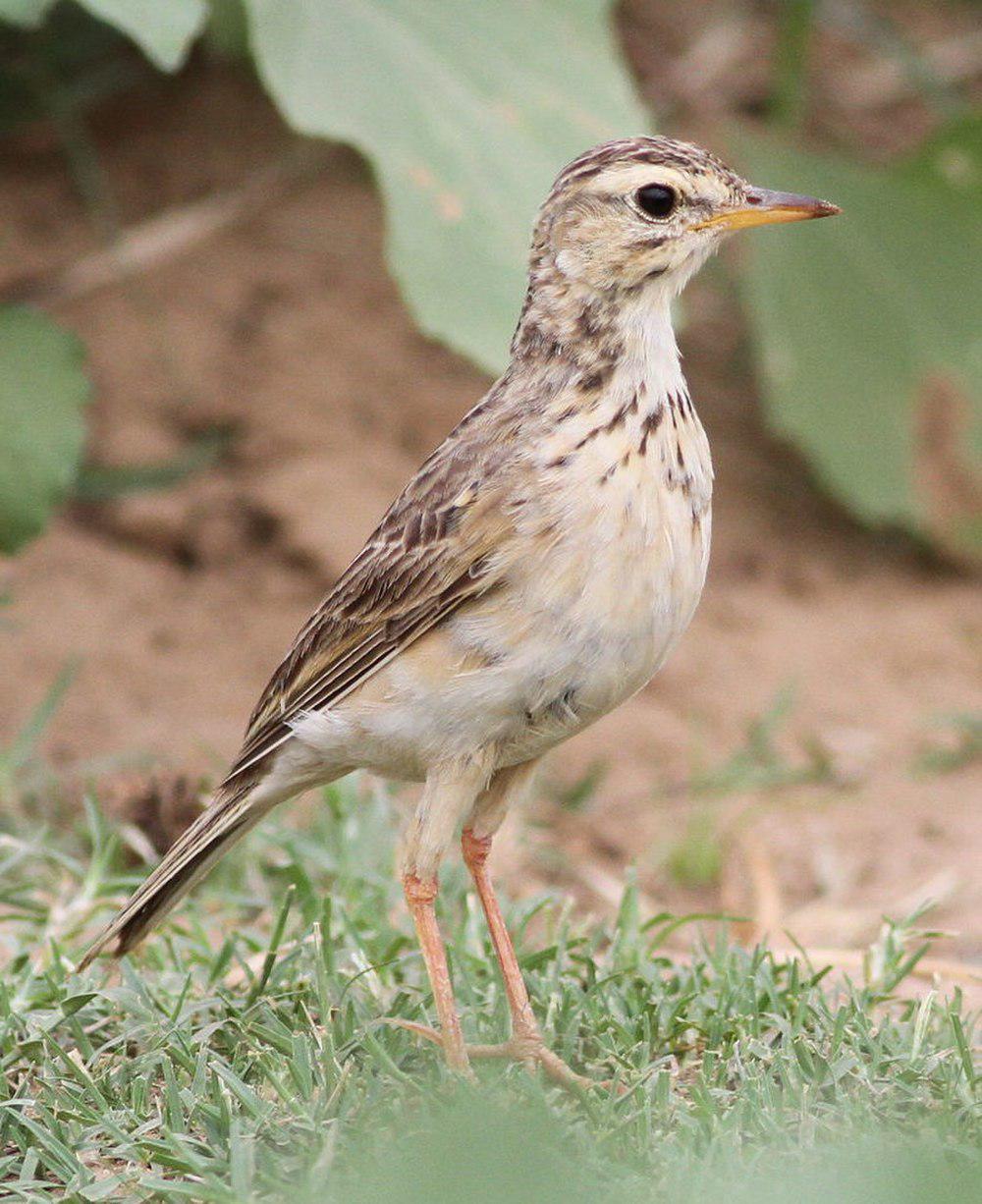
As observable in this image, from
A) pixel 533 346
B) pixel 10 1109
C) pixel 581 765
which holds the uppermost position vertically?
pixel 533 346

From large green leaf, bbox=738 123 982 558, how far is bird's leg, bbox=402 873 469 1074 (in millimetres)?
4040

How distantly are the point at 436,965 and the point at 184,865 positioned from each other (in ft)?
2.07

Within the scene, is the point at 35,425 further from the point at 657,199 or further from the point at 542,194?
the point at 657,199

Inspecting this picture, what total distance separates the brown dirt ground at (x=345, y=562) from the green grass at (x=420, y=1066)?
1.12 meters

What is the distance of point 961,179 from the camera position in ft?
27.6

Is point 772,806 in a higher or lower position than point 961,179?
lower

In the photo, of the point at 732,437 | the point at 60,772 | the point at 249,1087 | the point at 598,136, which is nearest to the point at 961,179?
the point at 732,437

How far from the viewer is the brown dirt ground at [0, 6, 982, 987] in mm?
6391

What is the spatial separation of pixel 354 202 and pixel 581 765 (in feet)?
10.9

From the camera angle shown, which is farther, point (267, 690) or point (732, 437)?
point (732, 437)

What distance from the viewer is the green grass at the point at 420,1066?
10.9ft

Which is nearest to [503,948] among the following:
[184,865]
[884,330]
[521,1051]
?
[521,1051]

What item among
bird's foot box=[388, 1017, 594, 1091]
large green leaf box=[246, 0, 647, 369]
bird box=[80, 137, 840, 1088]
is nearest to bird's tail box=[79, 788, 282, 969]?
bird box=[80, 137, 840, 1088]

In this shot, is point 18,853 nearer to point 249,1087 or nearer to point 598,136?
point 249,1087
